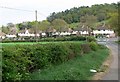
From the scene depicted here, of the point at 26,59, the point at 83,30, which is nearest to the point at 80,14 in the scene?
the point at 83,30

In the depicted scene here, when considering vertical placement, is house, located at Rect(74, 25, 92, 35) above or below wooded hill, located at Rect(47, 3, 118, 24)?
below

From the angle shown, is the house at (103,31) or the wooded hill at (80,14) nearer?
the house at (103,31)

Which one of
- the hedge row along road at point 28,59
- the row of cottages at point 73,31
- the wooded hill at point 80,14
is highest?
the wooded hill at point 80,14

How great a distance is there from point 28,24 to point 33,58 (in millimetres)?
145086

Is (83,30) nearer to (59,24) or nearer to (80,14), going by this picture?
(59,24)

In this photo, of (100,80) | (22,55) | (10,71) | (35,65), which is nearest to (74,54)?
(100,80)

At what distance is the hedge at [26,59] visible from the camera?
999 centimetres

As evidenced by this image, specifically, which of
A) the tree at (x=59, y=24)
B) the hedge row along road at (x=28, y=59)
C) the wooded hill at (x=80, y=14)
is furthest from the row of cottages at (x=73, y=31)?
the hedge row along road at (x=28, y=59)

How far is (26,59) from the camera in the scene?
12141 mm

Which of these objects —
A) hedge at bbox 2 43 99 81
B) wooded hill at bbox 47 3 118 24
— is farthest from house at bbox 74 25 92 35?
hedge at bbox 2 43 99 81

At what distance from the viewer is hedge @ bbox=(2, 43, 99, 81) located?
9.99 m

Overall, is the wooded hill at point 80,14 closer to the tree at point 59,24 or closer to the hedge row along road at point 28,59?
the tree at point 59,24

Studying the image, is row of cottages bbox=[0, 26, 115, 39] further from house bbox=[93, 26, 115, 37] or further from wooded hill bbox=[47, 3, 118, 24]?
wooded hill bbox=[47, 3, 118, 24]

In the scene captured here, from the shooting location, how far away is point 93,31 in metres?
135
